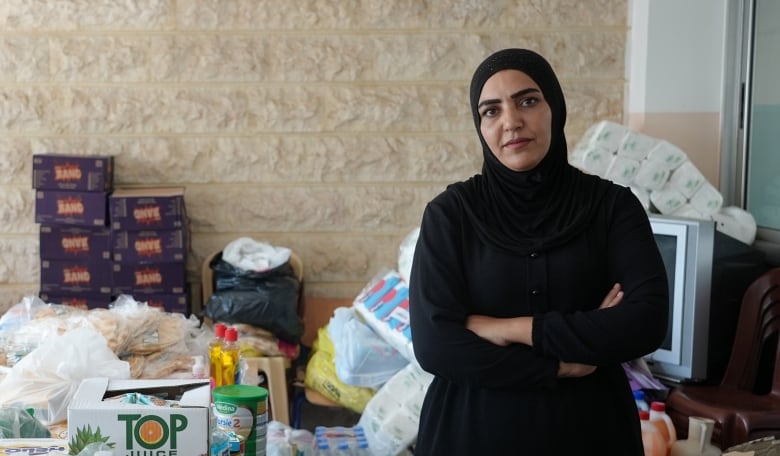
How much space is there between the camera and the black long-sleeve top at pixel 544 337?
1812mm

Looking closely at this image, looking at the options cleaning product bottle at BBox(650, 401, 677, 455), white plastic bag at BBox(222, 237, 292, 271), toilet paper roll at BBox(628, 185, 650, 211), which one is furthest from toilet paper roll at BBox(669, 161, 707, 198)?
white plastic bag at BBox(222, 237, 292, 271)

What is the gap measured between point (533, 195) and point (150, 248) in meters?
2.42

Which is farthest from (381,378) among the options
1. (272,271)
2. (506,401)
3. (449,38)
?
(506,401)

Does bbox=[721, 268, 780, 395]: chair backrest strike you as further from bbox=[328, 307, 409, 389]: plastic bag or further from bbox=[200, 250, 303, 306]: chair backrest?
bbox=[200, 250, 303, 306]: chair backrest

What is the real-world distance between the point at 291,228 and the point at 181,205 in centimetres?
52

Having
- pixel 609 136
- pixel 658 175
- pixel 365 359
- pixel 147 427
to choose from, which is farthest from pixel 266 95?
pixel 147 427

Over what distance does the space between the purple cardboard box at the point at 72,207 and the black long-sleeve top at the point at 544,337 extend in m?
2.39

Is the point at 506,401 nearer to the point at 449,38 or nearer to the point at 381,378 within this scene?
the point at 381,378

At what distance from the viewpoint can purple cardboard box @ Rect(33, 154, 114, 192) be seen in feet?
12.8

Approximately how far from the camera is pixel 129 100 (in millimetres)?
4129

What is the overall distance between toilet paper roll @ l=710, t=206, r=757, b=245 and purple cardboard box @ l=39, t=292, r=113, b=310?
2549 mm

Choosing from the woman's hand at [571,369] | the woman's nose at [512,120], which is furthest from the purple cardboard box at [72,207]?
the woman's hand at [571,369]

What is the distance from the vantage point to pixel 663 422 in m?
3.03

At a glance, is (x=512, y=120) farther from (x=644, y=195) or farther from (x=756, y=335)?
(x=644, y=195)
